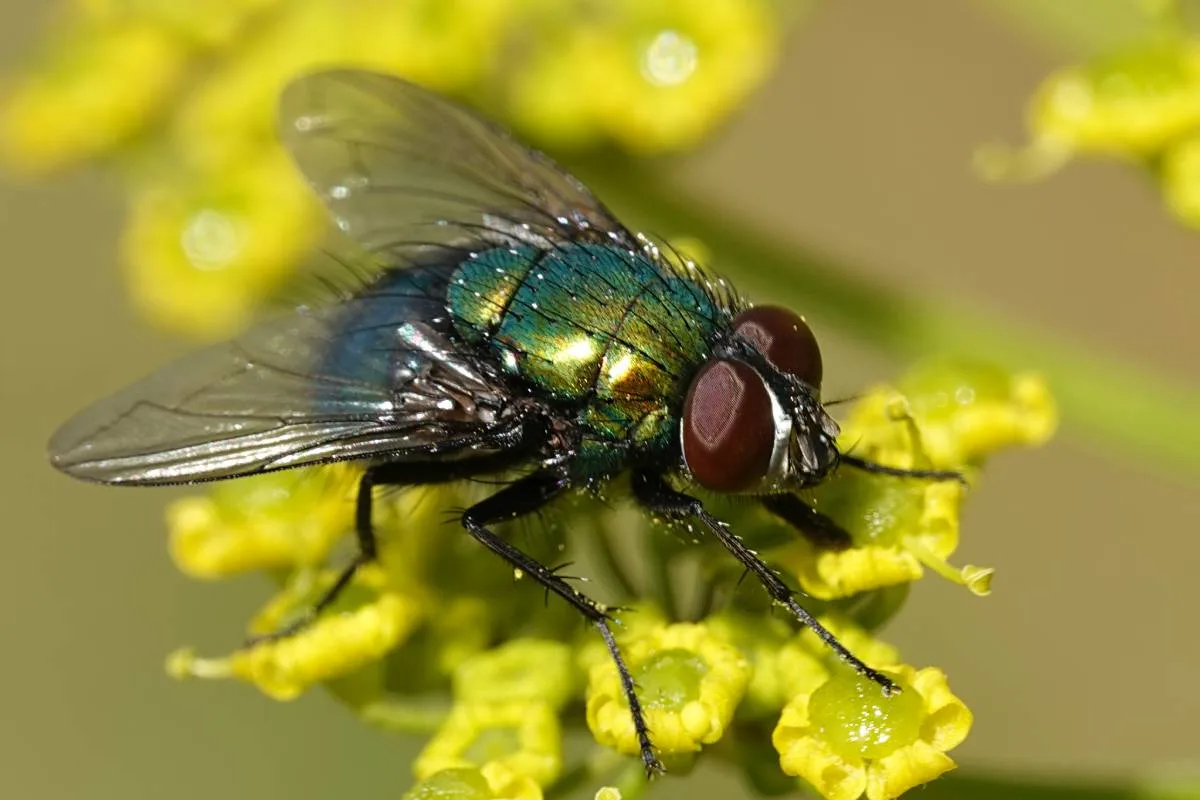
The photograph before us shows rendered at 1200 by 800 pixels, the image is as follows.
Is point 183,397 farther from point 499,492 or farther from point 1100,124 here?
point 1100,124

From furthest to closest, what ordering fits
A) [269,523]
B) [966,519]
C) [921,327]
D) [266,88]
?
[966,519] < [266,88] < [921,327] < [269,523]

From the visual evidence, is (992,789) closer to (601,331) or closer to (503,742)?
(503,742)

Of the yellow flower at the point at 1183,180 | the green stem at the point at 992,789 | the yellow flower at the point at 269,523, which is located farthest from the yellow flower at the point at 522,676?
the yellow flower at the point at 1183,180

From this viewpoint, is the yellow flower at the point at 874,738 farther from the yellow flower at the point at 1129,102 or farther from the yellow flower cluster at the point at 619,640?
the yellow flower at the point at 1129,102

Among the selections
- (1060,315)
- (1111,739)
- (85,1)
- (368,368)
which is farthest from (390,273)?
(1060,315)

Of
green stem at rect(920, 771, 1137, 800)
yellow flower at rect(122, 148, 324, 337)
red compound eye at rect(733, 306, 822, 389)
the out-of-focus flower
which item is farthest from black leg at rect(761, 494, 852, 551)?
yellow flower at rect(122, 148, 324, 337)

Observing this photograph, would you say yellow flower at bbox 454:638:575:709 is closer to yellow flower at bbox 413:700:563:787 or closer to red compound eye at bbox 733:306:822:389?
yellow flower at bbox 413:700:563:787

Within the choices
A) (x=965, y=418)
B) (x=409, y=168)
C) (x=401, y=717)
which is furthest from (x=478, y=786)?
(x=409, y=168)
